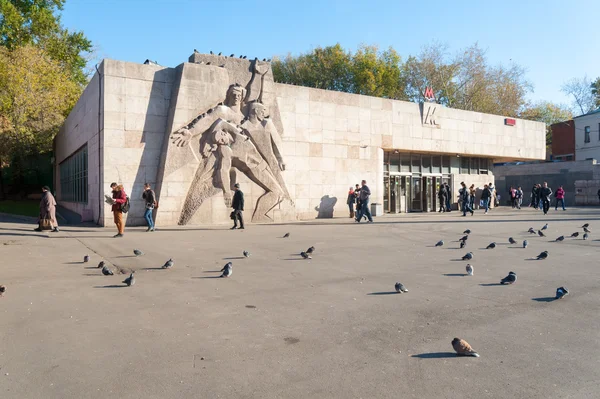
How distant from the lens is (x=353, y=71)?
50219mm

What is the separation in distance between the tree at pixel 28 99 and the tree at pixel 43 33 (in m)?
6.23

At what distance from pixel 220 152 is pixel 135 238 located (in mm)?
6246

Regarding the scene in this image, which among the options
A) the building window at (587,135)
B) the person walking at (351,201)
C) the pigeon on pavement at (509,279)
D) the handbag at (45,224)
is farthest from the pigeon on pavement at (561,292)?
the building window at (587,135)

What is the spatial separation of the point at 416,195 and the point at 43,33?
32360 millimetres

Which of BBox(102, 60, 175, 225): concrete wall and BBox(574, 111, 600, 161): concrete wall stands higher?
BBox(574, 111, 600, 161): concrete wall

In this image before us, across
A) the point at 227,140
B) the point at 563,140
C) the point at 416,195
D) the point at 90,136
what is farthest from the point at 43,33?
the point at 563,140

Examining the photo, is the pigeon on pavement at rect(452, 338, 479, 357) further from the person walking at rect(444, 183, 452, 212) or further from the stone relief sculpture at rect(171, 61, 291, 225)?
the person walking at rect(444, 183, 452, 212)

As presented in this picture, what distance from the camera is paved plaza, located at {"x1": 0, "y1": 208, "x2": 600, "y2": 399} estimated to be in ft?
12.6

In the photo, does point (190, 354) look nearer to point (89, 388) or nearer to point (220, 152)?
point (89, 388)

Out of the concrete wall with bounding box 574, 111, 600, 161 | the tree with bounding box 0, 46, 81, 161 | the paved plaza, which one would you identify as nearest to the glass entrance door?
the paved plaza

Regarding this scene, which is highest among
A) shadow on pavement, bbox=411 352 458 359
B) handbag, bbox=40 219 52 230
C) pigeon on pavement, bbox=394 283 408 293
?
handbag, bbox=40 219 52 230

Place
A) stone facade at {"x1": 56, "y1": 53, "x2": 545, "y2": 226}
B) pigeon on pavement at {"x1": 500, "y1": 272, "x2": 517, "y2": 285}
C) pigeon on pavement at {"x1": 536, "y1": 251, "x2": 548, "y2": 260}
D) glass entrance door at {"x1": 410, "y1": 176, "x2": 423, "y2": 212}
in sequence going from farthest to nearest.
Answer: glass entrance door at {"x1": 410, "y1": 176, "x2": 423, "y2": 212}, stone facade at {"x1": 56, "y1": 53, "x2": 545, "y2": 226}, pigeon on pavement at {"x1": 536, "y1": 251, "x2": 548, "y2": 260}, pigeon on pavement at {"x1": 500, "y1": 272, "x2": 517, "y2": 285}

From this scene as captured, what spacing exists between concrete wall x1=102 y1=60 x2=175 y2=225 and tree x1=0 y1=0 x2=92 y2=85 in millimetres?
22236

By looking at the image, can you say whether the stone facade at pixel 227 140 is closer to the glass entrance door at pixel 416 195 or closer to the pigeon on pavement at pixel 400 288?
the glass entrance door at pixel 416 195
